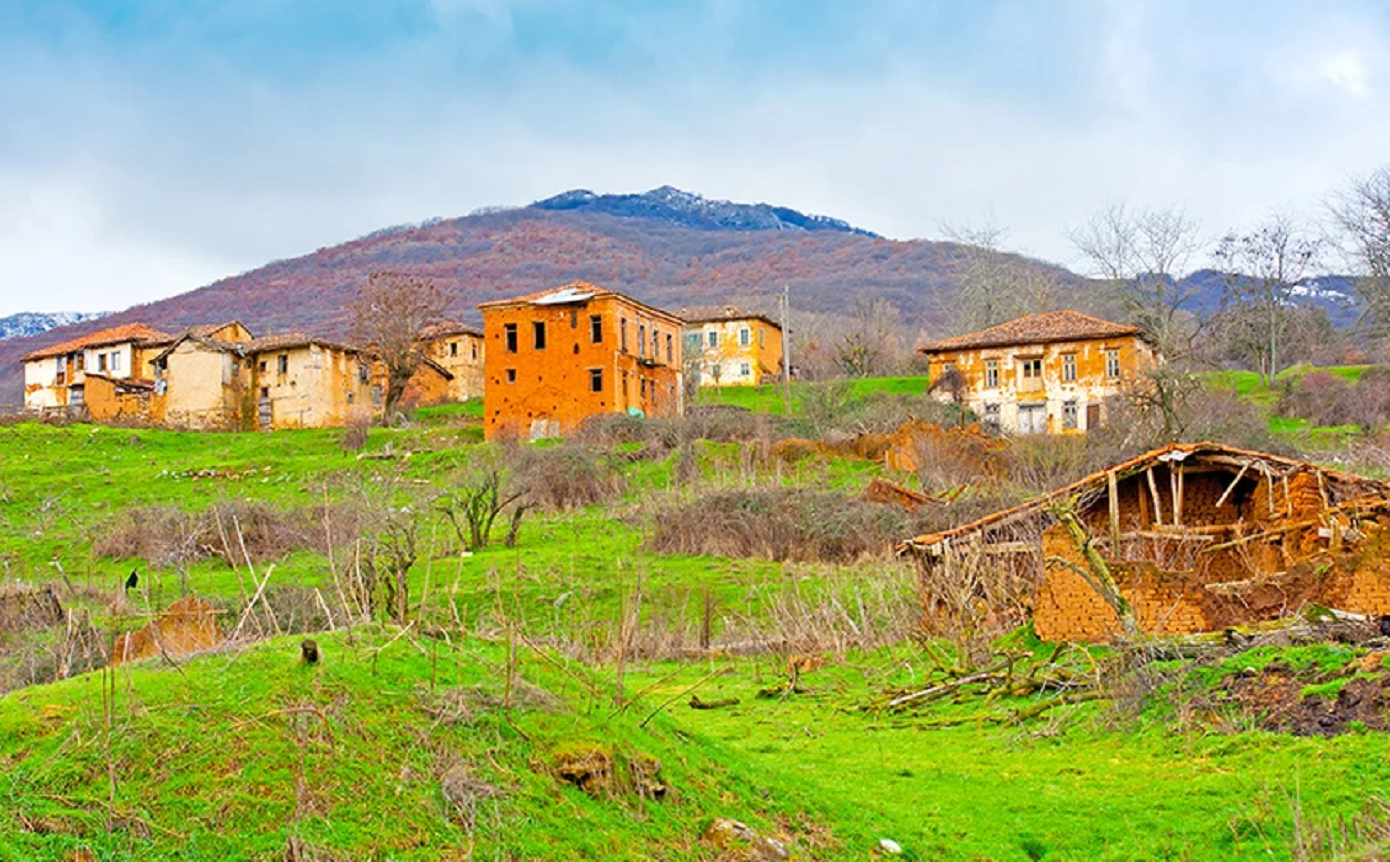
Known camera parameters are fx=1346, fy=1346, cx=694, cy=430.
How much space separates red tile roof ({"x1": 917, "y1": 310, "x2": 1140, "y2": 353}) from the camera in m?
58.9

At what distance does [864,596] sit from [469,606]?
8.02 m

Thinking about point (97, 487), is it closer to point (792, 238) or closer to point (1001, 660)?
point (1001, 660)

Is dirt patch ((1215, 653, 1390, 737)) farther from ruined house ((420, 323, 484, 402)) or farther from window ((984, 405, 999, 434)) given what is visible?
ruined house ((420, 323, 484, 402))

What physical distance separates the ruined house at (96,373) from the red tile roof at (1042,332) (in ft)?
135

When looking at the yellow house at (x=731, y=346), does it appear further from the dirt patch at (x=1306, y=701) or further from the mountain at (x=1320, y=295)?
the dirt patch at (x=1306, y=701)

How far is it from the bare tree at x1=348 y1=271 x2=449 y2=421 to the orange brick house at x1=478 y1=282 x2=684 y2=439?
6.88 metres

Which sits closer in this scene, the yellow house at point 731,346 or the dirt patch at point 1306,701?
the dirt patch at point 1306,701

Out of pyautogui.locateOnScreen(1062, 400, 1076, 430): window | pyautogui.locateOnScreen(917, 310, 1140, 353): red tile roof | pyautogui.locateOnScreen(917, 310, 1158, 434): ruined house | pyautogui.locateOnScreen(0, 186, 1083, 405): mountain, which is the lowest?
pyautogui.locateOnScreen(1062, 400, 1076, 430): window

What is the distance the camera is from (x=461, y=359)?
8250 centimetres

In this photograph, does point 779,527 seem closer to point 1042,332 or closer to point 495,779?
point 495,779

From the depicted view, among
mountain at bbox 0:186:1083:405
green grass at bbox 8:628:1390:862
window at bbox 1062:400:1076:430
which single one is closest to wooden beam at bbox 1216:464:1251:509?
green grass at bbox 8:628:1390:862

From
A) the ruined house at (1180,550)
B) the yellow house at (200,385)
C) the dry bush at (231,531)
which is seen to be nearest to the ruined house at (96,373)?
the yellow house at (200,385)

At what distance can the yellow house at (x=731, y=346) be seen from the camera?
82688 millimetres

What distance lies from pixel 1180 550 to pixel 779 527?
44.5 ft
